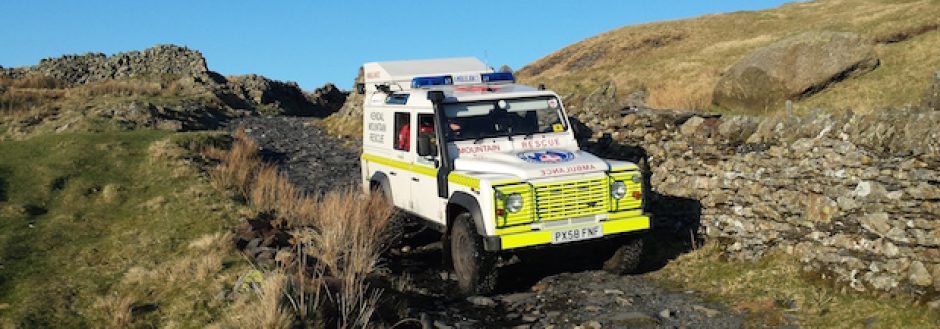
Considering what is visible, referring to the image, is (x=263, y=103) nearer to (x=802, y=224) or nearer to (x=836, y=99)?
(x=836, y=99)

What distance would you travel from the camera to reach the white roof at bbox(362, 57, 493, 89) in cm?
1204

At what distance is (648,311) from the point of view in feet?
26.0

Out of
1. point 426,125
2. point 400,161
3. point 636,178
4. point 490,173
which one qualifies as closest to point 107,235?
point 400,161

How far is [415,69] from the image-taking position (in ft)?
40.6

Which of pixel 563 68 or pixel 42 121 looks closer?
pixel 42 121

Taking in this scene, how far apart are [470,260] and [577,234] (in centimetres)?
125

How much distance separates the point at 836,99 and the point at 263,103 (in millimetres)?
33729

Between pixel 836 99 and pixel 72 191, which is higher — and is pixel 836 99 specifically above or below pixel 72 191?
above

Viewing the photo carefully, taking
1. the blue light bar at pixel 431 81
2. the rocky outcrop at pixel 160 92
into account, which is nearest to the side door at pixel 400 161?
the blue light bar at pixel 431 81

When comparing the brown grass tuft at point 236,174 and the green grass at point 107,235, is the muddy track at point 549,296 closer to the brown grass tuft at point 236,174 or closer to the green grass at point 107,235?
the green grass at point 107,235

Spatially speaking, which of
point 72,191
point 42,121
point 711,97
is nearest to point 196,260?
point 72,191

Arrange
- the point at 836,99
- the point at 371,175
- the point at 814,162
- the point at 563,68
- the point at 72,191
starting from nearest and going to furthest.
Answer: the point at 814,162
the point at 371,175
the point at 72,191
the point at 836,99
the point at 563,68

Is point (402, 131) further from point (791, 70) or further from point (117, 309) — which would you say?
point (791, 70)

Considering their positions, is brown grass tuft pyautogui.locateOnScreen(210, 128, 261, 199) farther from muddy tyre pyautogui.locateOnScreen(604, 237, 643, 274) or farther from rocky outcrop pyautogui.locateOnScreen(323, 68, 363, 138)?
rocky outcrop pyautogui.locateOnScreen(323, 68, 363, 138)
